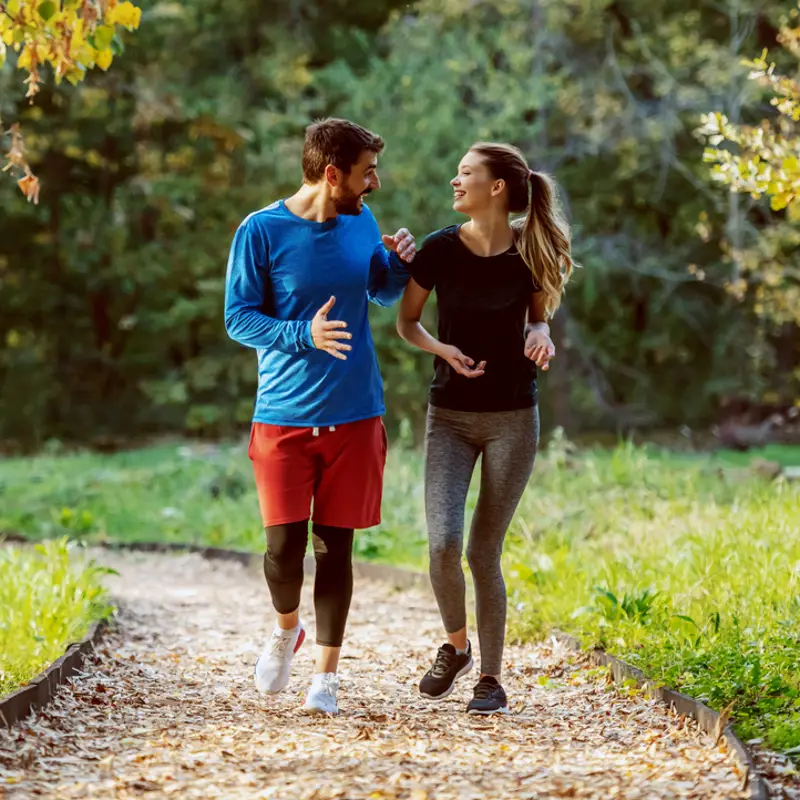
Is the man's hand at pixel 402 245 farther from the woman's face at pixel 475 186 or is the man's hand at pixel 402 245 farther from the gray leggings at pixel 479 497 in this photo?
the gray leggings at pixel 479 497

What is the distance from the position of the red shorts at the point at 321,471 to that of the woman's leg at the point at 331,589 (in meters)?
0.06

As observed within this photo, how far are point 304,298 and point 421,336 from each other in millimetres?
472

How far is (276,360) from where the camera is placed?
474 centimetres

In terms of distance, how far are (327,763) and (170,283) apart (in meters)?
19.3

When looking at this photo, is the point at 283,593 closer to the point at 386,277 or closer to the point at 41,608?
the point at 386,277

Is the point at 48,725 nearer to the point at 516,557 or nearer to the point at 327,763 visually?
the point at 327,763

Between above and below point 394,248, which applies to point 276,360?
below

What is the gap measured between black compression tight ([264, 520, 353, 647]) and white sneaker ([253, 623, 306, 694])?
0.21m

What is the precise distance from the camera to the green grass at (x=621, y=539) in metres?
5.13

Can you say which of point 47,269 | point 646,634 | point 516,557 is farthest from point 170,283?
point 646,634

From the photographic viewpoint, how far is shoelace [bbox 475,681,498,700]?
16.1ft

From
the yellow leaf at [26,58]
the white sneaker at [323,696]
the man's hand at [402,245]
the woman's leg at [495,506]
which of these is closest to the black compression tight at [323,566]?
the white sneaker at [323,696]

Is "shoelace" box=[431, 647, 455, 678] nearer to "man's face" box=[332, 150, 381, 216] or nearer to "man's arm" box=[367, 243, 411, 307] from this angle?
"man's arm" box=[367, 243, 411, 307]

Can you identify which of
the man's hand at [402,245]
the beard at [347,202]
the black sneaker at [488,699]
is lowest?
the black sneaker at [488,699]
